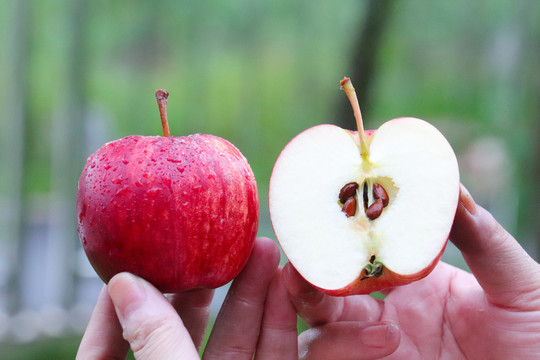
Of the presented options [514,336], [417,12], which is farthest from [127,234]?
[417,12]

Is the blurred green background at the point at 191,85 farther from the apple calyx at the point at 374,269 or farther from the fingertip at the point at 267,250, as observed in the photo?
the apple calyx at the point at 374,269

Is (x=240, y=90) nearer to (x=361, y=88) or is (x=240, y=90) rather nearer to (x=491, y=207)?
(x=361, y=88)

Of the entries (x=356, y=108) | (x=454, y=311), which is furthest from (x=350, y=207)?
(x=454, y=311)

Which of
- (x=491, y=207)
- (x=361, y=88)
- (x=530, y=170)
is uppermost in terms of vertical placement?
(x=361, y=88)

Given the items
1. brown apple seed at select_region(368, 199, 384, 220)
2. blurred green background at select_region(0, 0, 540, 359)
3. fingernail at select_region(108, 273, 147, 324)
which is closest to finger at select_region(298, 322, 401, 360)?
brown apple seed at select_region(368, 199, 384, 220)

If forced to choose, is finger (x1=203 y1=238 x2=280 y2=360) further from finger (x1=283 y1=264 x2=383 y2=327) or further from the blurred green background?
the blurred green background

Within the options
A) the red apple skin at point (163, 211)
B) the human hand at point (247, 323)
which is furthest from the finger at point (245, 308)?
the red apple skin at point (163, 211)
